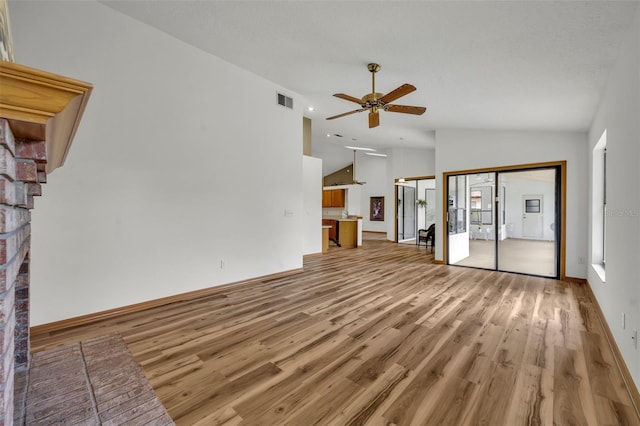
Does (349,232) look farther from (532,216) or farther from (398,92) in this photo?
(398,92)

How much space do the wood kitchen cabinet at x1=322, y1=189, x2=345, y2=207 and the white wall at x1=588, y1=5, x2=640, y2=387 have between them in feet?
29.6

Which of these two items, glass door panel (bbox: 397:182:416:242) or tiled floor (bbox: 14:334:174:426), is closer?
tiled floor (bbox: 14:334:174:426)

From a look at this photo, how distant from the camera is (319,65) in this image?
3.91 meters

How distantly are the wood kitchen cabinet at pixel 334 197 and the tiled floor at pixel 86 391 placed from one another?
9.81 metres

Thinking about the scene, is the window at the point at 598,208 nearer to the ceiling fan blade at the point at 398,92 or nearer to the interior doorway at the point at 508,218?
the interior doorway at the point at 508,218

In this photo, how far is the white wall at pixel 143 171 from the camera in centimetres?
277

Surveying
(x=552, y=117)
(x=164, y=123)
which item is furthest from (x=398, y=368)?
(x=552, y=117)

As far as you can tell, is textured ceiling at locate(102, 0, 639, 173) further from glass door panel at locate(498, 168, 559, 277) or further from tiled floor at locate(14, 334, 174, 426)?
tiled floor at locate(14, 334, 174, 426)

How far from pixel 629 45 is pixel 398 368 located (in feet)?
9.64

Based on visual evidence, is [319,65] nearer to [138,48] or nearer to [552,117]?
[138,48]

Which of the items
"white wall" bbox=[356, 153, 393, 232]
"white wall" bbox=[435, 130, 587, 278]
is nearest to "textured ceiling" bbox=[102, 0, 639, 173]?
"white wall" bbox=[435, 130, 587, 278]

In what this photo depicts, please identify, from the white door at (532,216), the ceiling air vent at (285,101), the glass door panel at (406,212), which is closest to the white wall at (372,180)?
the glass door panel at (406,212)

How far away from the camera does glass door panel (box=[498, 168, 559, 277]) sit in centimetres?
519

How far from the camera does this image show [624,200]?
2.18 m
